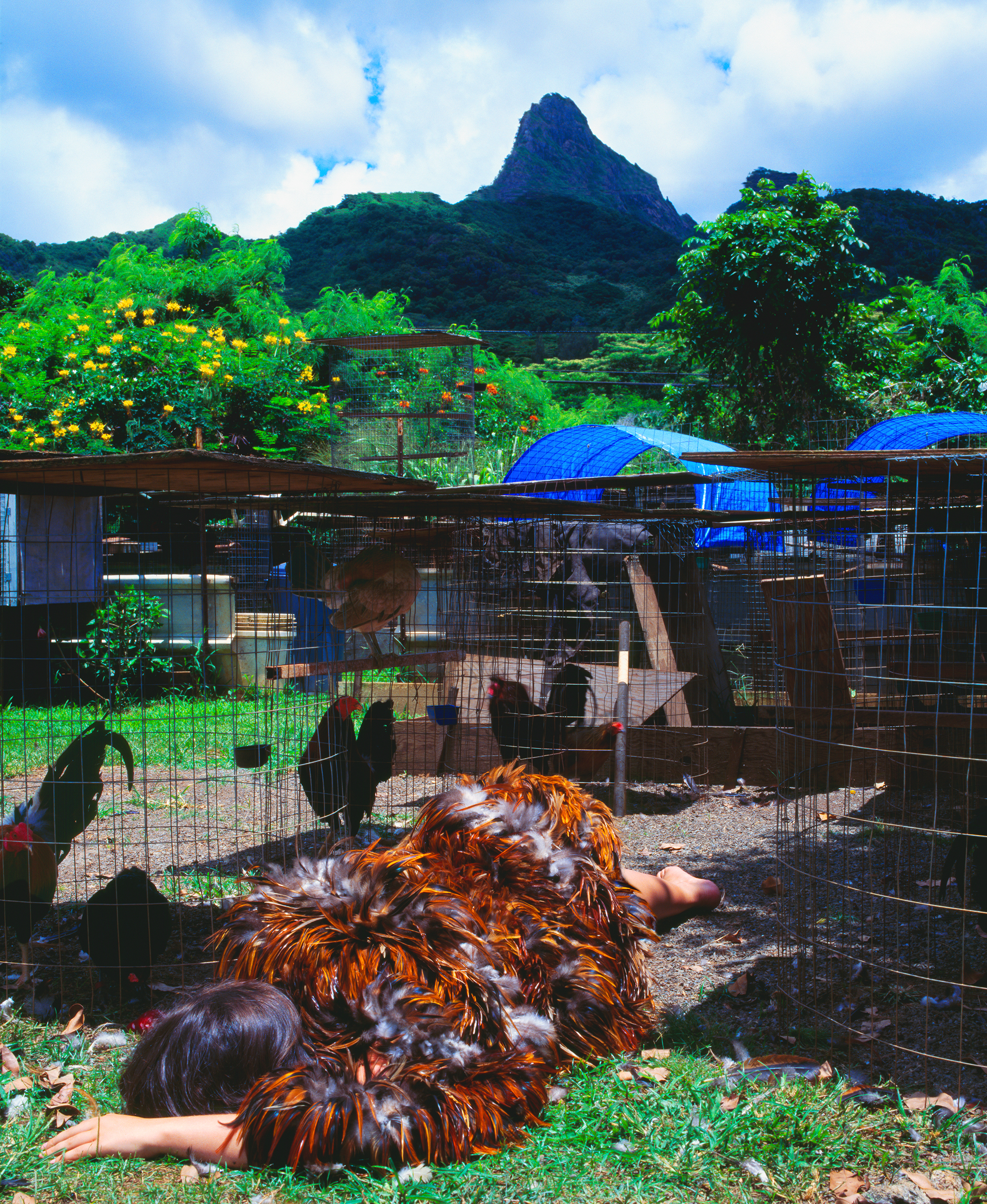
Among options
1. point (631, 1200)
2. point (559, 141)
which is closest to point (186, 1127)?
point (631, 1200)

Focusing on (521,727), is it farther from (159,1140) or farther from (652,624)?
(159,1140)

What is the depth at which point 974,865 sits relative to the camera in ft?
10.3

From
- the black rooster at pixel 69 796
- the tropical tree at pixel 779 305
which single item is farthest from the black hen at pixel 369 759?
the tropical tree at pixel 779 305

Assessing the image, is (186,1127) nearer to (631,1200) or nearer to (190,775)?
(631,1200)

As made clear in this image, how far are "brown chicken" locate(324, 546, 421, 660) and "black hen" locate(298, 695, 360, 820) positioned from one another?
1.13 ft

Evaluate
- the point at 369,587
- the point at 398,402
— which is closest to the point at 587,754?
the point at 369,587

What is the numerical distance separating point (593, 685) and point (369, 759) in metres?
2.10

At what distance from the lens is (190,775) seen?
21.2 feet

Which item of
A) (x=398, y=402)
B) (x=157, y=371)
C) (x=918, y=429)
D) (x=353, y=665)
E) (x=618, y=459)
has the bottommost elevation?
(x=353, y=665)

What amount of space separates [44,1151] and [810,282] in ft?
36.6

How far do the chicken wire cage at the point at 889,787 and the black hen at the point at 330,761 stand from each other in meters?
2.03

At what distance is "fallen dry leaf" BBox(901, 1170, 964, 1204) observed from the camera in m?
1.99

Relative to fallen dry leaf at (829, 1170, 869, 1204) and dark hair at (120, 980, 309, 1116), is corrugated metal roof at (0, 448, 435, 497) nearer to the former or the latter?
dark hair at (120, 980, 309, 1116)

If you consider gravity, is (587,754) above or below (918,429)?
below
